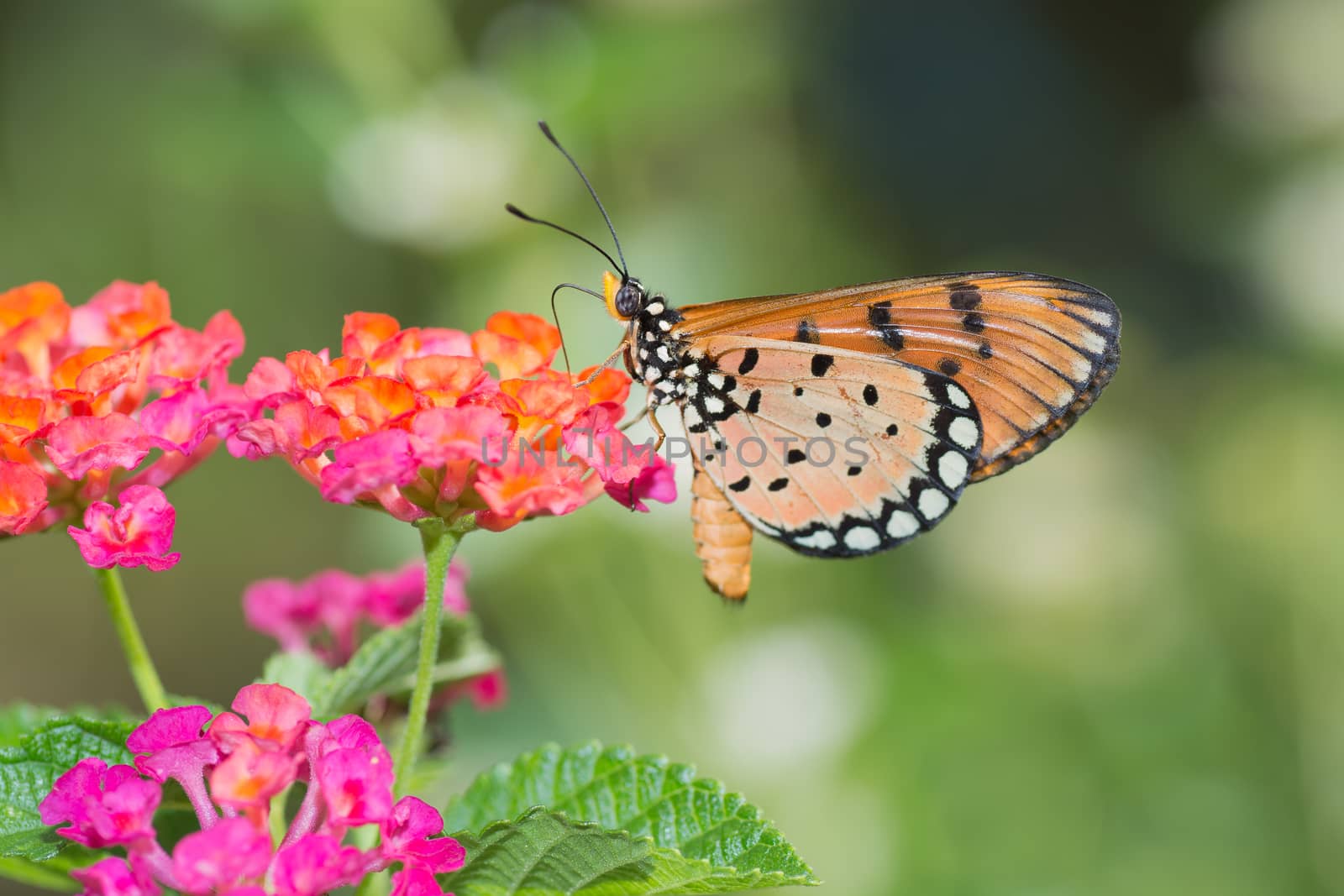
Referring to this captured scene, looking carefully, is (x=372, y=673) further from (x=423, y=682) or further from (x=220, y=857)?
(x=220, y=857)

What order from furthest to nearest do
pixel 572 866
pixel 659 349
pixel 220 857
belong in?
pixel 659 349 < pixel 572 866 < pixel 220 857

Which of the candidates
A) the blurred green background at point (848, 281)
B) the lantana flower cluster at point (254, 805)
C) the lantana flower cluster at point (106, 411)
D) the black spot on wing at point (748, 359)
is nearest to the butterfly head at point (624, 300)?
the black spot on wing at point (748, 359)

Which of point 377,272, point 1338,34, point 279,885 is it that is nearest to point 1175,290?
point 1338,34

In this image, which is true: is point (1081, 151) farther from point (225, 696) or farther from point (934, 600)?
point (225, 696)

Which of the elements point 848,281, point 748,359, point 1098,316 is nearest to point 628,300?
point 748,359

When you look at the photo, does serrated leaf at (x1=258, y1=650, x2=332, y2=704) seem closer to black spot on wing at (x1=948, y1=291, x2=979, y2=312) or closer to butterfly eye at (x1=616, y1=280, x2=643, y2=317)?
butterfly eye at (x1=616, y1=280, x2=643, y2=317)
